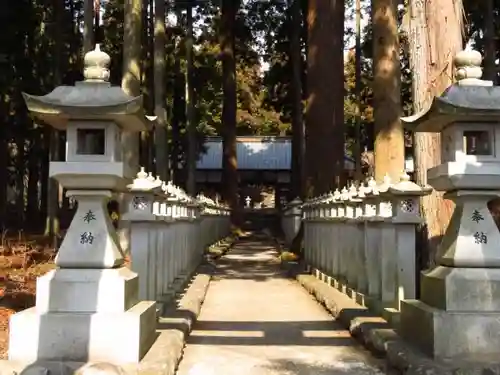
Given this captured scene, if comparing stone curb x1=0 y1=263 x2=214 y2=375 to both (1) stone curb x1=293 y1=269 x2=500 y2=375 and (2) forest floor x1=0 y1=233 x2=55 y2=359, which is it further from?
(1) stone curb x1=293 y1=269 x2=500 y2=375

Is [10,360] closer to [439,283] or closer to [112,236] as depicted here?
[112,236]

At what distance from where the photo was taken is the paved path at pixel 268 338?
6.93m

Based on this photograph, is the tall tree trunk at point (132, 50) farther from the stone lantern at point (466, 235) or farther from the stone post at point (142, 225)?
the stone lantern at point (466, 235)

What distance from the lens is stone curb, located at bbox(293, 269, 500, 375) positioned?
5723 mm

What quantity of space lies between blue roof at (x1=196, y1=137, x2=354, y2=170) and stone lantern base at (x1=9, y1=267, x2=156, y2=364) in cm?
3856

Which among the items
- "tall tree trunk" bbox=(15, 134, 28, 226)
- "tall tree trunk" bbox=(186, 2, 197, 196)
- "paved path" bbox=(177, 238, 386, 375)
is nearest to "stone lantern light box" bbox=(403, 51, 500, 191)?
"paved path" bbox=(177, 238, 386, 375)

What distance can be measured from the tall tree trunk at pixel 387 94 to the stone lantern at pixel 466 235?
4.56 meters

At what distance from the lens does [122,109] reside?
20.3ft

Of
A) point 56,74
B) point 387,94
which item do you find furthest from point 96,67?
point 56,74

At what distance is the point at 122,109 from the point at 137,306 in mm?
1882

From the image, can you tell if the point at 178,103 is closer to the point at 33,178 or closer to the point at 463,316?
the point at 33,178

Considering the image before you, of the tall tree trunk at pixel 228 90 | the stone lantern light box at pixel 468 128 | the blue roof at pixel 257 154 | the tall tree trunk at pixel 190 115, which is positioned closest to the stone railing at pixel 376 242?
the stone lantern light box at pixel 468 128

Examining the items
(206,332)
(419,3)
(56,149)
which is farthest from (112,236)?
(56,149)

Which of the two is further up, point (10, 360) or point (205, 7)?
point (205, 7)
